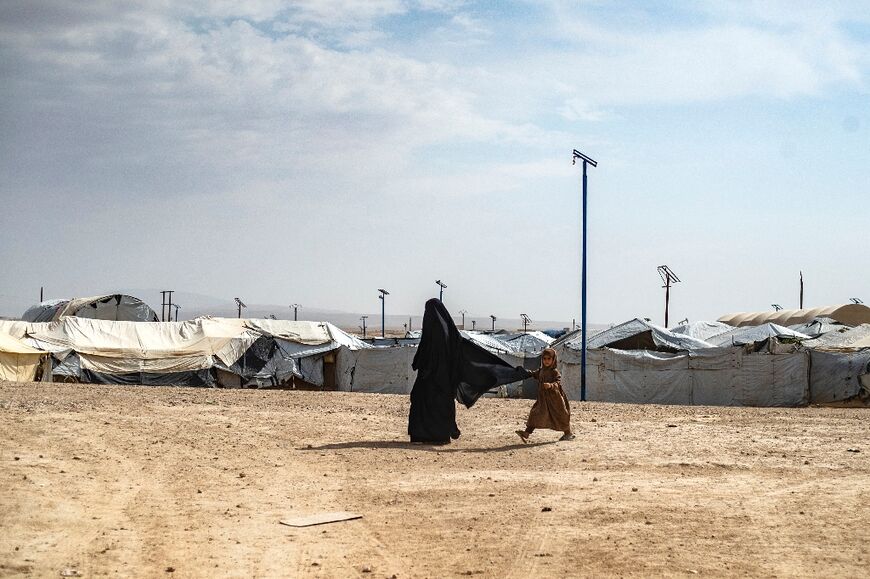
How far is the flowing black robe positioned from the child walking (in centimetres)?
34

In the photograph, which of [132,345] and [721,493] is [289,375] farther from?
[721,493]

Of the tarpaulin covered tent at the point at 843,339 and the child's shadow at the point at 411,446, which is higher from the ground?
the tarpaulin covered tent at the point at 843,339

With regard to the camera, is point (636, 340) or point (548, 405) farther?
point (636, 340)

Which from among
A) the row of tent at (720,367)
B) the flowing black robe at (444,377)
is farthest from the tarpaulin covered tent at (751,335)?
the flowing black robe at (444,377)

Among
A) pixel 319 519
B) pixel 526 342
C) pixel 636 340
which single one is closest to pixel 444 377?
pixel 319 519

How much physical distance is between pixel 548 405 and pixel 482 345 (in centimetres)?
2012

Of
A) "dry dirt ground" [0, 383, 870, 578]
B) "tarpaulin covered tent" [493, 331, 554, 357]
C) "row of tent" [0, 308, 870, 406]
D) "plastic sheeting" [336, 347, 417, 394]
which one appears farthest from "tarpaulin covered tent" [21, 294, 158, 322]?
"dry dirt ground" [0, 383, 870, 578]

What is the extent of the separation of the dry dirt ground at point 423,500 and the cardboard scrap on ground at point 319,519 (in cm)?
12

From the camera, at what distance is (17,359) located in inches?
1369

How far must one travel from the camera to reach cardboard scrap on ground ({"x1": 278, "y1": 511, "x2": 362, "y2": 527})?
28.1 feet

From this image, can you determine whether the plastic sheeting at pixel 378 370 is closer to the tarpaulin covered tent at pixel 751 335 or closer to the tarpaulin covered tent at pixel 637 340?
the tarpaulin covered tent at pixel 637 340

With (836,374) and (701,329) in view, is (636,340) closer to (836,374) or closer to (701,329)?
(701,329)

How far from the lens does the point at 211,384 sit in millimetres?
37219

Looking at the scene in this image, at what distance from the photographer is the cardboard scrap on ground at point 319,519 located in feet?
28.1
